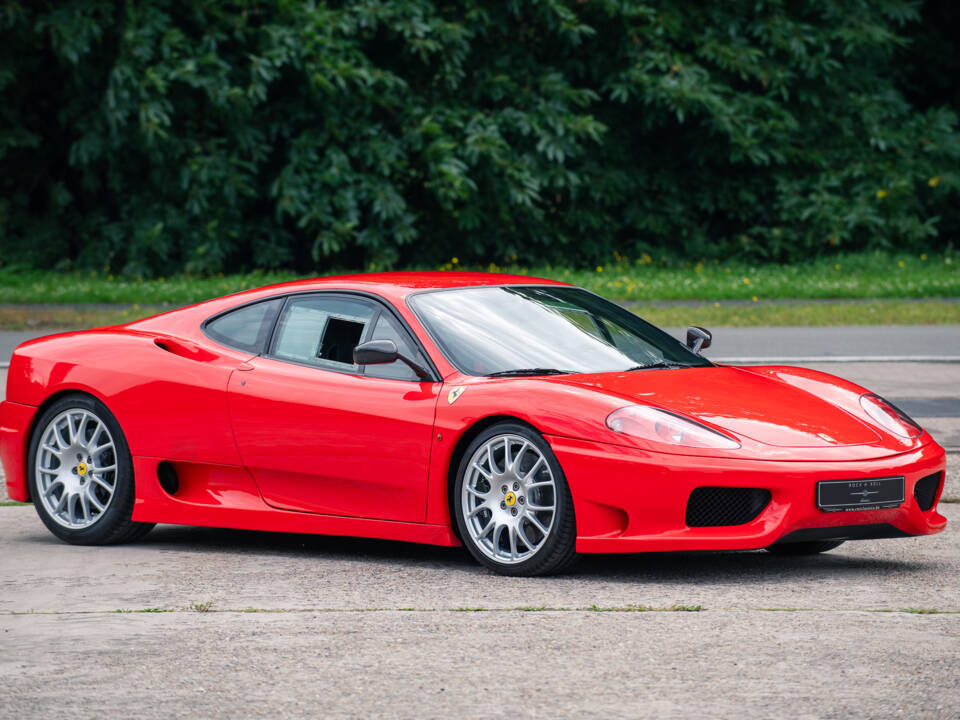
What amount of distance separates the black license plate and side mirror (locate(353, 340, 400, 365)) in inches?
68.0

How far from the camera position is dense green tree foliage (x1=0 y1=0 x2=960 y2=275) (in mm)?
24422

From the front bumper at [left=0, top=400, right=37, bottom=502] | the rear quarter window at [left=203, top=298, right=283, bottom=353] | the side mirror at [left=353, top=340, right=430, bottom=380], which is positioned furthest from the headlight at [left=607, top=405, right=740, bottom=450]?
the front bumper at [left=0, top=400, right=37, bottom=502]

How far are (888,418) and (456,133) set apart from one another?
64.9 feet

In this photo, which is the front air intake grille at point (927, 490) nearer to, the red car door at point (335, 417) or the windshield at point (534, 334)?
the windshield at point (534, 334)

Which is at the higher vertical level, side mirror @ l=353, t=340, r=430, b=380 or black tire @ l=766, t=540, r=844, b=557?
side mirror @ l=353, t=340, r=430, b=380

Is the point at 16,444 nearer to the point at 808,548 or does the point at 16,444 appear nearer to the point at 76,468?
the point at 76,468

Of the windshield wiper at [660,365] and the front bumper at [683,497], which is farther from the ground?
the windshield wiper at [660,365]

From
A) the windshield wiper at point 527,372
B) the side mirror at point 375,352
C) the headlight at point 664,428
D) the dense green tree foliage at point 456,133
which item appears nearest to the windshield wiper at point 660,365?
the windshield wiper at point 527,372

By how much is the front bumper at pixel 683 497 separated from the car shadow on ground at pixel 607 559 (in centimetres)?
23

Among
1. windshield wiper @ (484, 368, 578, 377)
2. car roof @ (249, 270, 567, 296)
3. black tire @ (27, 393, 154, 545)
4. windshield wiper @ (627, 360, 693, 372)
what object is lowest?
black tire @ (27, 393, 154, 545)

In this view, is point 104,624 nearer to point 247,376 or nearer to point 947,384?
point 247,376

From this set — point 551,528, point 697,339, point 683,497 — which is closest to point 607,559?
point 551,528

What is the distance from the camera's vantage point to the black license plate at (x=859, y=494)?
573 centimetres

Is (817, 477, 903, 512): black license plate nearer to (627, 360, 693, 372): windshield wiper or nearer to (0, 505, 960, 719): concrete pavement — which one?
(0, 505, 960, 719): concrete pavement
